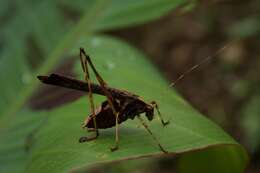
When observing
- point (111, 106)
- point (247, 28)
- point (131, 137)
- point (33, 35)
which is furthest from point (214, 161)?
point (247, 28)

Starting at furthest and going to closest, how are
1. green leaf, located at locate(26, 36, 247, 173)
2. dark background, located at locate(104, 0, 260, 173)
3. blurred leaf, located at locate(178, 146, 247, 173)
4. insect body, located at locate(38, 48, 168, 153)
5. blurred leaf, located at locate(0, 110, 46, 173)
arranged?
dark background, located at locate(104, 0, 260, 173) → blurred leaf, located at locate(0, 110, 46, 173) → insect body, located at locate(38, 48, 168, 153) → blurred leaf, located at locate(178, 146, 247, 173) → green leaf, located at locate(26, 36, 247, 173)

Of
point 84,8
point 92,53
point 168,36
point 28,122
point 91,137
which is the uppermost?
point 168,36

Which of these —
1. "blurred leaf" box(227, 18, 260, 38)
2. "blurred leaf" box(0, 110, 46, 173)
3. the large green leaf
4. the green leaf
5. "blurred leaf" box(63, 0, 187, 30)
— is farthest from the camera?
"blurred leaf" box(227, 18, 260, 38)

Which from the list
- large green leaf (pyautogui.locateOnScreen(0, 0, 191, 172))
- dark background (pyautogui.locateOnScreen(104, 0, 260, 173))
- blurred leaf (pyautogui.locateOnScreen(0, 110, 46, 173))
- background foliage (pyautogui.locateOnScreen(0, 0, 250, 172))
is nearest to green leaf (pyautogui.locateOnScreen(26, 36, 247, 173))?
background foliage (pyautogui.locateOnScreen(0, 0, 250, 172))

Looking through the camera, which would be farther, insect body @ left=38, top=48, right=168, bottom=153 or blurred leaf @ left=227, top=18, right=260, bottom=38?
blurred leaf @ left=227, top=18, right=260, bottom=38

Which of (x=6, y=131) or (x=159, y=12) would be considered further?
(x=159, y=12)

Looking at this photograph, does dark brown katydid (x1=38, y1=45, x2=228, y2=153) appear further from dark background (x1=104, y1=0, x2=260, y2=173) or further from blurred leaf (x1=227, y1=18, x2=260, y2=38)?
blurred leaf (x1=227, y1=18, x2=260, y2=38)

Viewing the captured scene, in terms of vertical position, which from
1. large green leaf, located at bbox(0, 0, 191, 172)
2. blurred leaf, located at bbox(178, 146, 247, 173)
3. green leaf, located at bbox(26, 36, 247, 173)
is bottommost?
blurred leaf, located at bbox(178, 146, 247, 173)

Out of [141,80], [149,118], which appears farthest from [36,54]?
[149,118]

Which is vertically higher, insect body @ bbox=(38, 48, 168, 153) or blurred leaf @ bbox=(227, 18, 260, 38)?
blurred leaf @ bbox=(227, 18, 260, 38)

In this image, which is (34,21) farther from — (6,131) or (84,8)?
(6,131)
